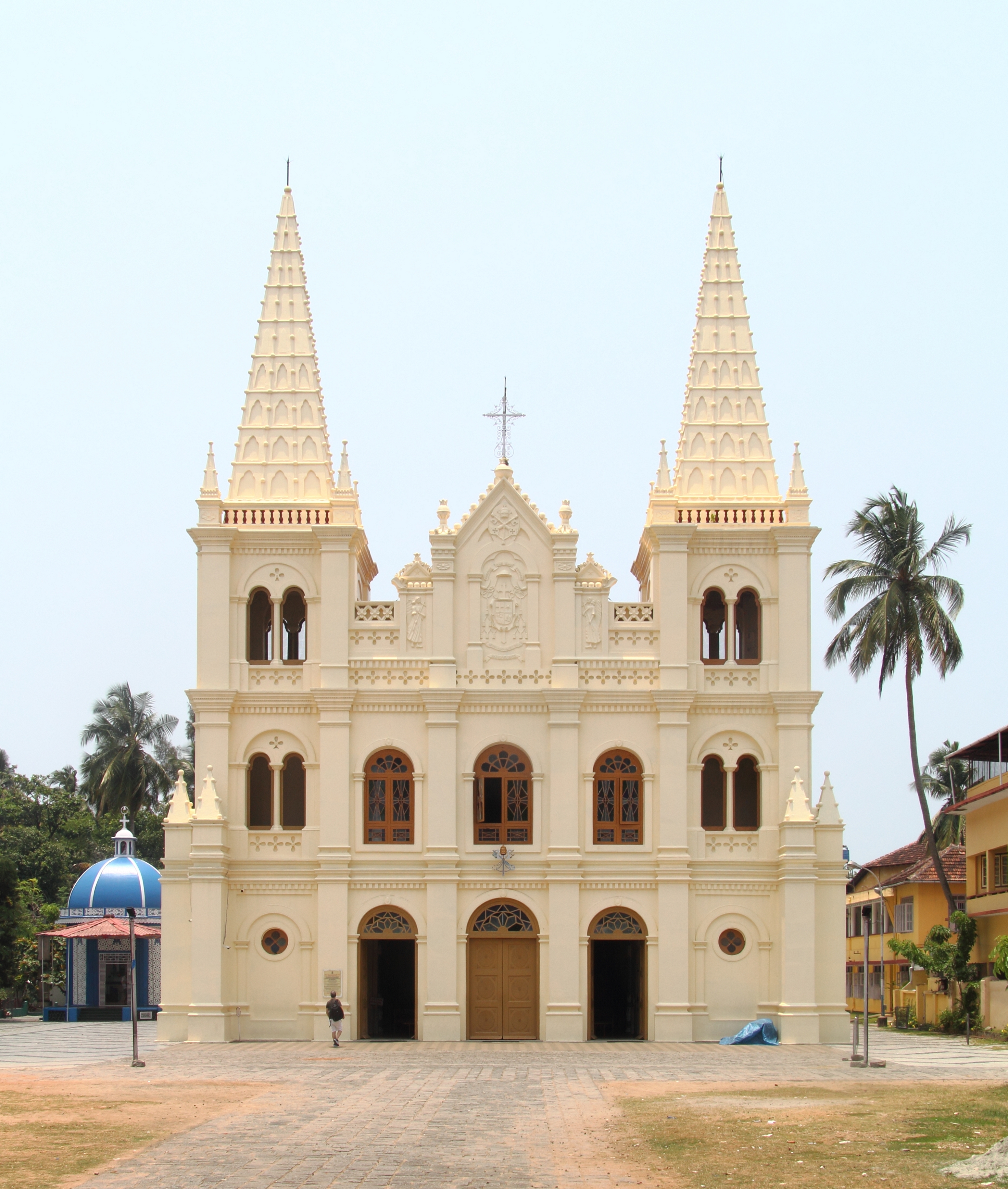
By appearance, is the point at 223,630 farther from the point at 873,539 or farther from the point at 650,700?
the point at 873,539

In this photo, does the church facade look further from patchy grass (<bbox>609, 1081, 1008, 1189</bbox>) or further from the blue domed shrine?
the blue domed shrine

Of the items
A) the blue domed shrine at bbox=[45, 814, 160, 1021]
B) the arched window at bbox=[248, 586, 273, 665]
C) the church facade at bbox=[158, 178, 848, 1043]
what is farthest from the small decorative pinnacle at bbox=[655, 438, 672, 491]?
the blue domed shrine at bbox=[45, 814, 160, 1021]

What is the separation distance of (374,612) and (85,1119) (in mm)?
19180

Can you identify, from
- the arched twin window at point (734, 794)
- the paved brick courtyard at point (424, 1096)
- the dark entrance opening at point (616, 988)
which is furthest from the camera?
the dark entrance opening at point (616, 988)

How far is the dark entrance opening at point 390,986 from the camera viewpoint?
129 feet

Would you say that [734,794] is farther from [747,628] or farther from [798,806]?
[747,628]

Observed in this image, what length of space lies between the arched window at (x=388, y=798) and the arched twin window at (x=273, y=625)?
10.6ft

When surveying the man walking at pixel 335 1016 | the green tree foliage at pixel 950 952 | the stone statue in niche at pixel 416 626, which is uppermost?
the stone statue in niche at pixel 416 626

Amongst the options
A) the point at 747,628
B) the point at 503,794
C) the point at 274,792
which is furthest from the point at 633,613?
the point at 274,792

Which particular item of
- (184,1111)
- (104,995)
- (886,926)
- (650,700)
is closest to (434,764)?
(650,700)

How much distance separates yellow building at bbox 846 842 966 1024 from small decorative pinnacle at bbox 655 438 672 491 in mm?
14230

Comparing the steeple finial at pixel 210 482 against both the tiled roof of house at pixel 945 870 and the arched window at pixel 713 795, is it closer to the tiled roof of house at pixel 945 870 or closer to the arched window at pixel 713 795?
the arched window at pixel 713 795

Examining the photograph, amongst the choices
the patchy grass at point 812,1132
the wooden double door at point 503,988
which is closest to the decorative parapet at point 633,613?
the wooden double door at point 503,988

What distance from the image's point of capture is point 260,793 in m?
39.7
